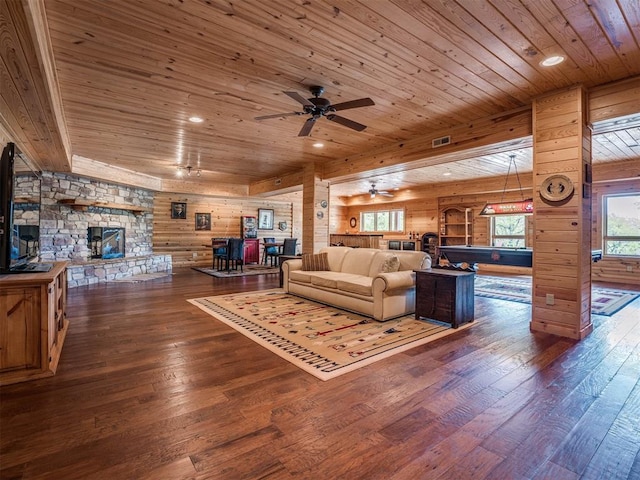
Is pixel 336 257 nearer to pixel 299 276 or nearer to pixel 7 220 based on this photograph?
pixel 299 276

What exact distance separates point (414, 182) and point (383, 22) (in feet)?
26.0

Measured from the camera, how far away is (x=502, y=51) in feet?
9.34

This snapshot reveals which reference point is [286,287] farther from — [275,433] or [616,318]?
[616,318]

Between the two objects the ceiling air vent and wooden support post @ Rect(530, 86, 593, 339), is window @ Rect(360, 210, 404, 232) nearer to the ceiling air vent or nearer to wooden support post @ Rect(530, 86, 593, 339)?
the ceiling air vent

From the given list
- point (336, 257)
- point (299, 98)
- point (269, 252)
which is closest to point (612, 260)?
point (336, 257)

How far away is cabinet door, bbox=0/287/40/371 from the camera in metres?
2.39

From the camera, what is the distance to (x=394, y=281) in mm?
4008

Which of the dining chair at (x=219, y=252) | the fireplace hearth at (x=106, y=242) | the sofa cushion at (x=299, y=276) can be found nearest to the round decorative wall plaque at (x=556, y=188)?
the sofa cushion at (x=299, y=276)

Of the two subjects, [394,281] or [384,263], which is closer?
[394,281]

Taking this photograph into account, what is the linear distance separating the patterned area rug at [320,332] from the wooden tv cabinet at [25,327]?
5.60 ft

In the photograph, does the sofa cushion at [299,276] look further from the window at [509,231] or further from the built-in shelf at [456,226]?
the built-in shelf at [456,226]

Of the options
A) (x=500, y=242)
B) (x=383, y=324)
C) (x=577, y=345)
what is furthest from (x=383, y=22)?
(x=500, y=242)

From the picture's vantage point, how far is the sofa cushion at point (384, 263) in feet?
14.7

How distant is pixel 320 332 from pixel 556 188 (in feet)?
9.94
